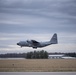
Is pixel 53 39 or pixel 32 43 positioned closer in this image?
pixel 32 43

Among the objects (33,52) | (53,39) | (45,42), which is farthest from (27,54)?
(53,39)

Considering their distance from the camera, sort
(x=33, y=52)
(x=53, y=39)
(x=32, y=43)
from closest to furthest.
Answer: (x=33, y=52) → (x=32, y=43) → (x=53, y=39)

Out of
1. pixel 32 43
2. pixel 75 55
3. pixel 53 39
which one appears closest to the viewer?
pixel 32 43

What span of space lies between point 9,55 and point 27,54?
10.5m

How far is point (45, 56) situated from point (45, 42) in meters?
5.39

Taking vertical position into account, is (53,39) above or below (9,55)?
above

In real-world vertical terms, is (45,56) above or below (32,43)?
below

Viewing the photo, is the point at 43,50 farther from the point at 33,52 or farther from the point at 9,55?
the point at 9,55

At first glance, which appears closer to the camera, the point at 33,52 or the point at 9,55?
the point at 33,52

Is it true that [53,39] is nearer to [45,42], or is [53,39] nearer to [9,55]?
[45,42]

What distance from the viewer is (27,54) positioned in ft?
202

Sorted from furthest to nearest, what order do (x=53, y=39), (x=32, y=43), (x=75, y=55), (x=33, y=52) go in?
1. (x=75, y=55)
2. (x=53, y=39)
3. (x=32, y=43)
4. (x=33, y=52)

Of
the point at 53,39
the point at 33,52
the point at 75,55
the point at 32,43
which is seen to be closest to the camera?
the point at 33,52

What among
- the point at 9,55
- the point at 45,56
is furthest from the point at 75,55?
the point at 9,55
